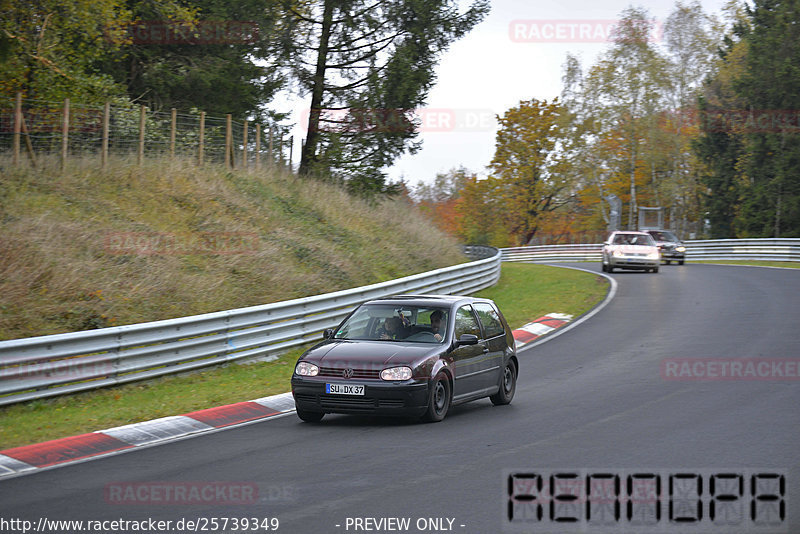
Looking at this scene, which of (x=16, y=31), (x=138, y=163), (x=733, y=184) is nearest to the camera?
(x=16, y=31)

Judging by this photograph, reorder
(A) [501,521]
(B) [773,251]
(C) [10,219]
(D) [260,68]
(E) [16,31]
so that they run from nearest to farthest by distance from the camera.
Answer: (A) [501,521] → (C) [10,219] → (E) [16,31] → (D) [260,68] → (B) [773,251]

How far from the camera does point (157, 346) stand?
13.1 m

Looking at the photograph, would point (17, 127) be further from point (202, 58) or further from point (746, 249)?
point (746, 249)

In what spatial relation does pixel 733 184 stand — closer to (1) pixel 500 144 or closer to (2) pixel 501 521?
(1) pixel 500 144

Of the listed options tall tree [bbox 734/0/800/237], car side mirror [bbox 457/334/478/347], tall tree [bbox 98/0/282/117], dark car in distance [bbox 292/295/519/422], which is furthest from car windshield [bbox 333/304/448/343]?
tall tree [bbox 734/0/800/237]

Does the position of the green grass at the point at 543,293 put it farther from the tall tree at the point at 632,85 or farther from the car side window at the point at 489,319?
the tall tree at the point at 632,85

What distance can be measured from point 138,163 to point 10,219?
703 cm

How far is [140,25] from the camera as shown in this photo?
29.2 meters

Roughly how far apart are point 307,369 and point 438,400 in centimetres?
157

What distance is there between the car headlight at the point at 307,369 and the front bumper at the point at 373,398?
74mm

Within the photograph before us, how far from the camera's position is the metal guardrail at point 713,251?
45669mm

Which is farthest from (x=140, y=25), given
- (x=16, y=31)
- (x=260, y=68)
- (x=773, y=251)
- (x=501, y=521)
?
(x=773, y=251)

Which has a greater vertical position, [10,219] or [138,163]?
[138,163]

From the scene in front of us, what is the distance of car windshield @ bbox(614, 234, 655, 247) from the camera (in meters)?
36.1
